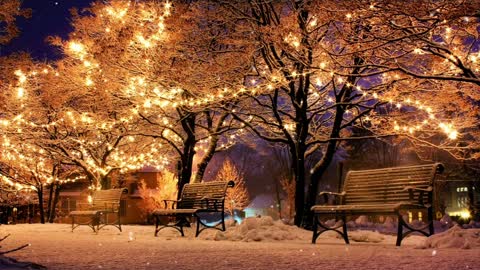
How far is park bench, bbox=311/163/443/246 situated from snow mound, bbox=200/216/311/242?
3.06 feet

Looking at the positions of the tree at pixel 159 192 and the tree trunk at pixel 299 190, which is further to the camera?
the tree at pixel 159 192

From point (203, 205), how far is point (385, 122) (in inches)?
215

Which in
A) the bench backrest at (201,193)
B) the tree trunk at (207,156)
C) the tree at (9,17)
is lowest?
the bench backrest at (201,193)

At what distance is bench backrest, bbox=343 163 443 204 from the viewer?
8.25 metres

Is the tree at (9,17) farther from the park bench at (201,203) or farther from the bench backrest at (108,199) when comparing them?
the park bench at (201,203)

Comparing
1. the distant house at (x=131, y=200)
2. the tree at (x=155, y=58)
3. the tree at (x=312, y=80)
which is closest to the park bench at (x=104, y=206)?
the tree at (x=155, y=58)

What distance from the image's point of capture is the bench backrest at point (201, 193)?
443 inches

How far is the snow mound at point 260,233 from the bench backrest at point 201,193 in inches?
40.1

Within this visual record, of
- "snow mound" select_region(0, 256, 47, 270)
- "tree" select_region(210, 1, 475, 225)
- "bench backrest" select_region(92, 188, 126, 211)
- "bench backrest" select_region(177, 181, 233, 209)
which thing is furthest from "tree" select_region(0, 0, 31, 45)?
"snow mound" select_region(0, 256, 47, 270)

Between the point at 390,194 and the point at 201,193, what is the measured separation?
4602 mm

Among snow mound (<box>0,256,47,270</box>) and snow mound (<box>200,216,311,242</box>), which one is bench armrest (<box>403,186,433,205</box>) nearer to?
snow mound (<box>200,216,311,242</box>)

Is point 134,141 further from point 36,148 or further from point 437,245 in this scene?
point 437,245

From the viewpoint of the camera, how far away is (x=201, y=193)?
11.9 metres

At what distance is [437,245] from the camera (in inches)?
287
